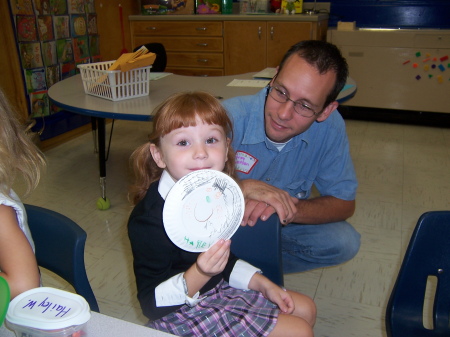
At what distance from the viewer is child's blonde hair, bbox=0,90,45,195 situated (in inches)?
38.0

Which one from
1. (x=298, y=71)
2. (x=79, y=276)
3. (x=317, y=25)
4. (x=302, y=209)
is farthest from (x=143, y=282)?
(x=317, y=25)

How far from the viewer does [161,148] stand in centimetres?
104

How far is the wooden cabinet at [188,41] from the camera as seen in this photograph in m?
4.27

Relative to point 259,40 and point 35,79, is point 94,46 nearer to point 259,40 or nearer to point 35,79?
point 35,79

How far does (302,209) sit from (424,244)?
0.49m

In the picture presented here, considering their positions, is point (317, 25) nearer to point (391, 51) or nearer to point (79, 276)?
point (391, 51)

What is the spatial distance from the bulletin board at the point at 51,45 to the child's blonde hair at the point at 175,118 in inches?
104

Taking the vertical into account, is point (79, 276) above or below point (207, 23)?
below

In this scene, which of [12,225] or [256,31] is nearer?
[12,225]

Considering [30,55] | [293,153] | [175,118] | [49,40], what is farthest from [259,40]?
[175,118]

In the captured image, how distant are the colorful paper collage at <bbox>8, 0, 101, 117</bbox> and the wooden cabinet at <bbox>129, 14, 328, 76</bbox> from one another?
2.33 feet

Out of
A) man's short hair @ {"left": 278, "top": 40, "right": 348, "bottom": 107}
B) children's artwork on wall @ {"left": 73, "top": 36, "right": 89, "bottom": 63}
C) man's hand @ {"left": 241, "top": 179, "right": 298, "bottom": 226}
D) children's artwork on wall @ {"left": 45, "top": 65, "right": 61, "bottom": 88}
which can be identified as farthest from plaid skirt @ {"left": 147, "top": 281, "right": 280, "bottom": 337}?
children's artwork on wall @ {"left": 73, "top": 36, "right": 89, "bottom": 63}

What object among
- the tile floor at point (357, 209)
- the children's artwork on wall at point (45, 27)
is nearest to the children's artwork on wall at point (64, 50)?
the children's artwork on wall at point (45, 27)

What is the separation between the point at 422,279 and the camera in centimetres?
99
